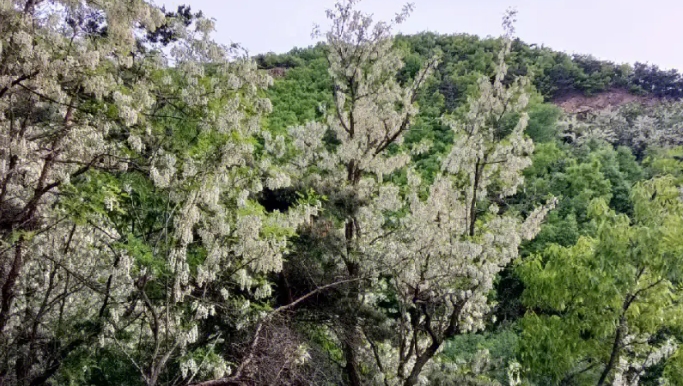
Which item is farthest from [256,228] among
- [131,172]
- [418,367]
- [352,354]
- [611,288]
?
[611,288]

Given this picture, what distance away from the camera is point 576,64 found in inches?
1935

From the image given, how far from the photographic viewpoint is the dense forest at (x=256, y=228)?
217 inches

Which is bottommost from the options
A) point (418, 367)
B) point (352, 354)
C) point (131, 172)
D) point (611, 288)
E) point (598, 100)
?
point (352, 354)

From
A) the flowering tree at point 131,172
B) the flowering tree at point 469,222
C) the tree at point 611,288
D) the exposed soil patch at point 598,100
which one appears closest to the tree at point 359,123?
the flowering tree at point 469,222

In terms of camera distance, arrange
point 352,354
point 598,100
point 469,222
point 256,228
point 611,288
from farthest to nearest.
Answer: point 598,100 < point 352,354 < point 611,288 < point 469,222 < point 256,228

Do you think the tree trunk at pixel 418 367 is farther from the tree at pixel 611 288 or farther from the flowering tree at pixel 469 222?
the tree at pixel 611 288

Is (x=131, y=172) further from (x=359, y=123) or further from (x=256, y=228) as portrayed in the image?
(x=359, y=123)

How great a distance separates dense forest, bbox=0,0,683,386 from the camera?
5504mm

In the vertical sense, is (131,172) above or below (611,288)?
above

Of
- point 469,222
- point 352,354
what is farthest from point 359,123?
point 352,354

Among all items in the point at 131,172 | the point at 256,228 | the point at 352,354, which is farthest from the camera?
the point at 352,354

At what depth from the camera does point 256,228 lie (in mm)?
5816

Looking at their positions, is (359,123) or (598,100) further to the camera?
(598,100)

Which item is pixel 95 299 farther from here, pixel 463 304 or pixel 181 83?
pixel 463 304
